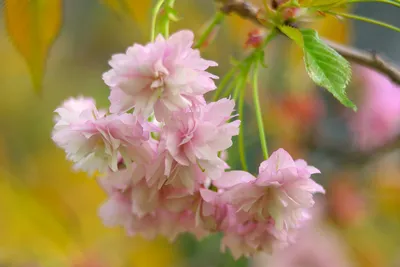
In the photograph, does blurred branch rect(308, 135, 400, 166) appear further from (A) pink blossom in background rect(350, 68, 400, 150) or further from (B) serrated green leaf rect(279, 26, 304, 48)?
(B) serrated green leaf rect(279, 26, 304, 48)

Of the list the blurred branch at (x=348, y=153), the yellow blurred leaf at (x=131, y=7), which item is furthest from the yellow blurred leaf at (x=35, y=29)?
the blurred branch at (x=348, y=153)

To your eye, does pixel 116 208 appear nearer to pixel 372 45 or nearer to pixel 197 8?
pixel 197 8

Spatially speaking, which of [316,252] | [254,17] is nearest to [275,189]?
[254,17]

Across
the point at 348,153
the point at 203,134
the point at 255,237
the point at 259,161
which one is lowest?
the point at 348,153

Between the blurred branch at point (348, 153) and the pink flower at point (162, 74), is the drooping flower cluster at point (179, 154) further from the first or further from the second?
the blurred branch at point (348, 153)

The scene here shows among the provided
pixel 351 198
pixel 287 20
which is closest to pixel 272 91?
pixel 351 198

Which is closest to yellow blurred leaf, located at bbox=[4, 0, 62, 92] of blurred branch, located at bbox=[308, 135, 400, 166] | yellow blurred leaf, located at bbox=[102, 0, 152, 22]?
yellow blurred leaf, located at bbox=[102, 0, 152, 22]

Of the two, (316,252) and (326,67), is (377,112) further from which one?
(326,67)
